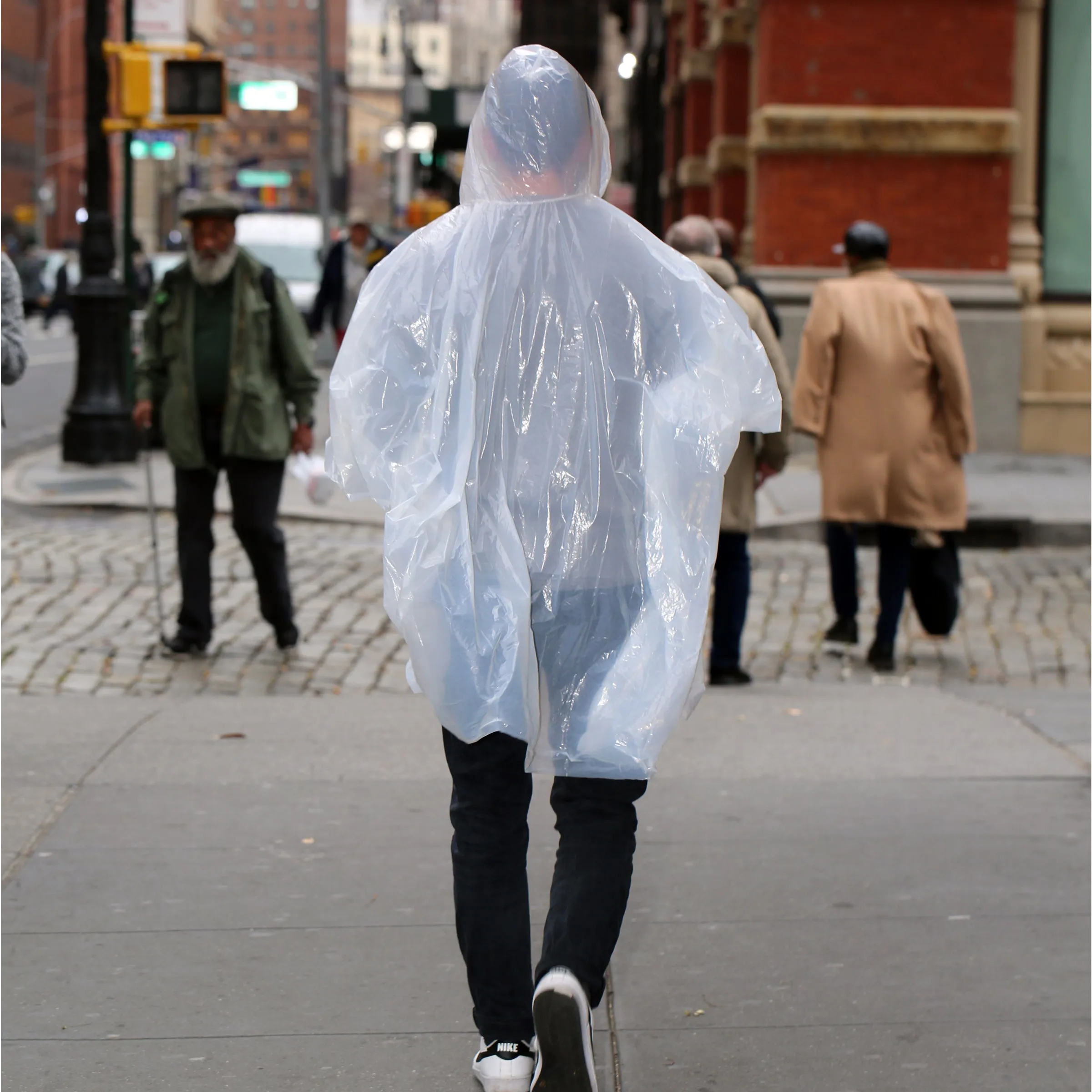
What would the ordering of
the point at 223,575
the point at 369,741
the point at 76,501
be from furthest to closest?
1. the point at 76,501
2. the point at 223,575
3. the point at 369,741

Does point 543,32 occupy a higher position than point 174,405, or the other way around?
point 543,32

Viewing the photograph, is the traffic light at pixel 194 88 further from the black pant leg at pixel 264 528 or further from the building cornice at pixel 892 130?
the black pant leg at pixel 264 528

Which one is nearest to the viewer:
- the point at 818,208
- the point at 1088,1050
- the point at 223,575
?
the point at 1088,1050

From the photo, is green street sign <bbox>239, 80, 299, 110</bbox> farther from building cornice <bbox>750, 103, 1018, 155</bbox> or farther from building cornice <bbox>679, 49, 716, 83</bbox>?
building cornice <bbox>750, 103, 1018, 155</bbox>

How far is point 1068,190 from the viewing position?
48.6 feet

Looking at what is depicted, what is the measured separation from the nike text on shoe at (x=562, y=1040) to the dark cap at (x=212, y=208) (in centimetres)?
455

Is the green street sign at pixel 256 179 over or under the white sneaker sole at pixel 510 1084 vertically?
over

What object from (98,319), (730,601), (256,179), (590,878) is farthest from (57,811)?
(256,179)

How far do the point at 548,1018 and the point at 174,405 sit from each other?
462 centimetres

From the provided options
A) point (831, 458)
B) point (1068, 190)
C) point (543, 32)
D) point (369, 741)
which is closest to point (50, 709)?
point (369, 741)

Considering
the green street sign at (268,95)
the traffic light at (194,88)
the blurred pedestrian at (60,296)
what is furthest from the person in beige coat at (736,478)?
the blurred pedestrian at (60,296)

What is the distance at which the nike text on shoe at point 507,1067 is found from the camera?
135 inches

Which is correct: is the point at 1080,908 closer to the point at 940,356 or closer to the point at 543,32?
the point at 940,356

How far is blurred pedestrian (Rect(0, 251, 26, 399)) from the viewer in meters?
5.32
